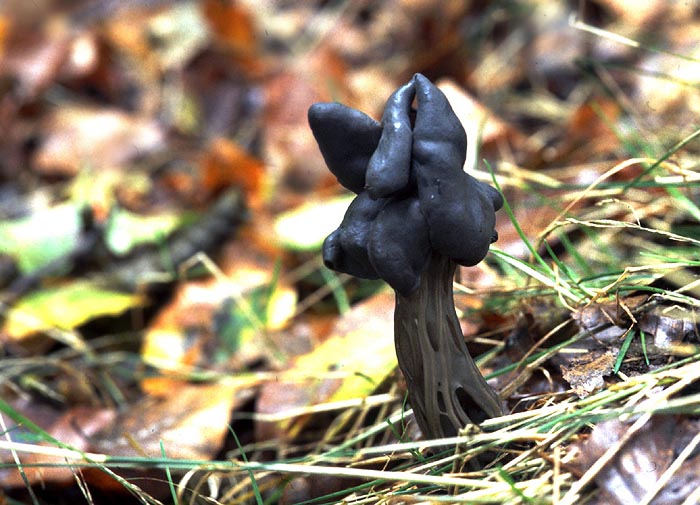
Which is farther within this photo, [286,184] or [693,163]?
[286,184]

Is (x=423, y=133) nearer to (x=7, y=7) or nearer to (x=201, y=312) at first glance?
(x=201, y=312)

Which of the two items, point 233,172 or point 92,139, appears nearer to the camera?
point 233,172

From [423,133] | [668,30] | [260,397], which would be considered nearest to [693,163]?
[423,133]

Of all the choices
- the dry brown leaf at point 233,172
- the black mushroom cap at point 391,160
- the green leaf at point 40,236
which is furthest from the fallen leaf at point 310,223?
the black mushroom cap at point 391,160

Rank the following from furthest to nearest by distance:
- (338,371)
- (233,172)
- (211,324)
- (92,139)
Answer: (92,139)
(233,172)
(211,324)
(338,371)

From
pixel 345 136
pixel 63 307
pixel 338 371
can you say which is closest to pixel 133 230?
pixel 63 307

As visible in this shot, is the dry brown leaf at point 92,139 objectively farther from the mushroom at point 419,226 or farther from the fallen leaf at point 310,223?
the mushroom at point 419,226

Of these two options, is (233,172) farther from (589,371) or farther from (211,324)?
(589,371)
